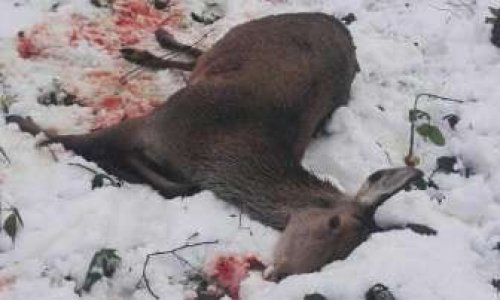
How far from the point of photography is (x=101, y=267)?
4.54m

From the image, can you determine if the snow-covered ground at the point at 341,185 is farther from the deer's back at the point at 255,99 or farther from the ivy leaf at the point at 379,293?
the deer's back at the point at 255,99

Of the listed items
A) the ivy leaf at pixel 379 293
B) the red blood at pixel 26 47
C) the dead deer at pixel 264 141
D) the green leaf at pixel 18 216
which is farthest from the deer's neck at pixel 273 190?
the red blood at pixel 26 47

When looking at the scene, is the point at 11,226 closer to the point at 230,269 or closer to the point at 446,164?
the point at 230,269

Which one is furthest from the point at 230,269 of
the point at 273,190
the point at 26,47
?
the point at 26,47

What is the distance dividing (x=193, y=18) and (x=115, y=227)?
2561mm

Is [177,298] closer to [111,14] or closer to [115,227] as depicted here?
[115,227]

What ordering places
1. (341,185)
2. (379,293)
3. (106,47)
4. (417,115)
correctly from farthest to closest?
(106,47) < (417,115) < (341,185) < (379,293)

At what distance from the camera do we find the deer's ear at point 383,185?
15.5 feet

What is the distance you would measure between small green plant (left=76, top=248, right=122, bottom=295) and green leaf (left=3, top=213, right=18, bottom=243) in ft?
1.32

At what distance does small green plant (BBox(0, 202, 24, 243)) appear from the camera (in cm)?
468

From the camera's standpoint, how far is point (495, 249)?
4.95 m

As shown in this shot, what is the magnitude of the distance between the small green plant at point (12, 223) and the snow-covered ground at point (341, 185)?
0.03 m

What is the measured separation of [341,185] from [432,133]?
80cm

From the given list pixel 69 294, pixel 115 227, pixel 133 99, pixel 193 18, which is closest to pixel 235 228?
pixel 115 227
